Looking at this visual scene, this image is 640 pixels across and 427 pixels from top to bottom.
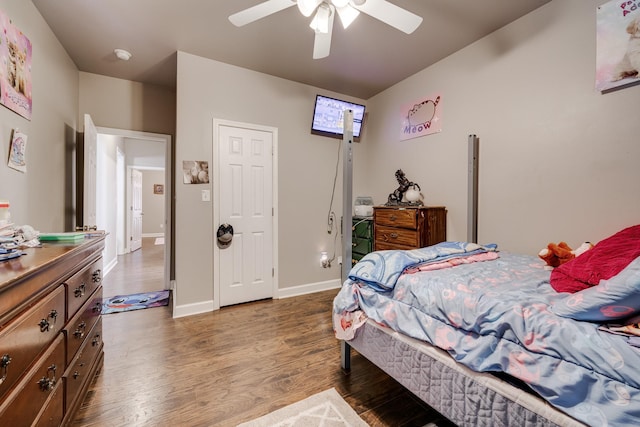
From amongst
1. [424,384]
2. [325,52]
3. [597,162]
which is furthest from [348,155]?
[597,162]

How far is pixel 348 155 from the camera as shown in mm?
1915

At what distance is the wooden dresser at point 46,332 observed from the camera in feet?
2.57

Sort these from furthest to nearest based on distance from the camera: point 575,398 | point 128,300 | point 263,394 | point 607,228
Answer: point 128,300 → point 607,228 → point 263,394 → point 575,398

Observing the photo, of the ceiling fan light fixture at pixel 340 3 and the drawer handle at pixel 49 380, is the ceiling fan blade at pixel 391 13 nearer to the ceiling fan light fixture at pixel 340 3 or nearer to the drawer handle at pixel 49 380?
the ceiling fan light fixture at pixel 340 3

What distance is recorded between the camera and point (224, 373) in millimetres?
1844

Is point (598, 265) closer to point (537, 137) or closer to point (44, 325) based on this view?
point (537, 137)

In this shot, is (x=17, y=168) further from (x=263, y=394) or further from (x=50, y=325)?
(x=263, y=394)

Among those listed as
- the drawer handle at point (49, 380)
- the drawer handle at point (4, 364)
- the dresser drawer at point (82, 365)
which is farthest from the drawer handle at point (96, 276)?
the drawer handle at point (4, 364)

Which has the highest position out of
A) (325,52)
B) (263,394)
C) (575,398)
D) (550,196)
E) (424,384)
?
(325,52)

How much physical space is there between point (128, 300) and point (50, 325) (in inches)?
100

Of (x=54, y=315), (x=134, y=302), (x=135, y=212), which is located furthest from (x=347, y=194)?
(x=135, y=212)

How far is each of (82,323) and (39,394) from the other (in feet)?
1.76

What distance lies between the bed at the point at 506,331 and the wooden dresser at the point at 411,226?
0.93 meters

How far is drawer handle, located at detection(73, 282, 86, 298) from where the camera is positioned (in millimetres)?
1339
